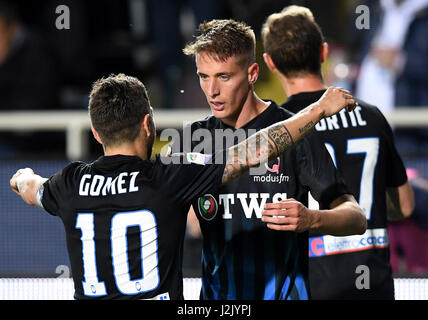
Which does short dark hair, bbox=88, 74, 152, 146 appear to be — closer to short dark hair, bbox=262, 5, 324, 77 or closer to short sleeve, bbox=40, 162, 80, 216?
short sleeve, bbox=40, 162, 80, 216

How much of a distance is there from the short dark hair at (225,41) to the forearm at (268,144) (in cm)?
53

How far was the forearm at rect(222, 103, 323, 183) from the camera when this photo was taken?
338 cm

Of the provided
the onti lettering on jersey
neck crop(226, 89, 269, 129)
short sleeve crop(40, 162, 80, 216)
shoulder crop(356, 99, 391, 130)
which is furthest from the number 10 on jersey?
shoulder crop(356, 99, 391, 130)

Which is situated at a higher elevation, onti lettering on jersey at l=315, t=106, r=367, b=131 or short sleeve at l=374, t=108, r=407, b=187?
onti lettering on jersey at l=315, t=106, r=367, b=131

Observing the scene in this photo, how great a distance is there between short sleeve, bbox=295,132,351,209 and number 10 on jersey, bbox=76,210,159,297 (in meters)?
0.81

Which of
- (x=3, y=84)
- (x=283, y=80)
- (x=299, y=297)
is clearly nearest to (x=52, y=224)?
(x=3, y=84)

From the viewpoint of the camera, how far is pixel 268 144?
134 inches

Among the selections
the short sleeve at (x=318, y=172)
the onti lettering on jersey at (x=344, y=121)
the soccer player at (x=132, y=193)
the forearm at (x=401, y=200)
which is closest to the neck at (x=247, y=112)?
the short sleeve at (x=318, y=172)

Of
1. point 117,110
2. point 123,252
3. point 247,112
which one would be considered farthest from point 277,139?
point 123,252

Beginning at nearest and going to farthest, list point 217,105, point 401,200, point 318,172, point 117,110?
point 117,110, point 318,172, point 217,105, point 401,200

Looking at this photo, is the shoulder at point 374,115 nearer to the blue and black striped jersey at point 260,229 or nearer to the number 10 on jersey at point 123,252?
the blue and black striped jersey at point 260,229

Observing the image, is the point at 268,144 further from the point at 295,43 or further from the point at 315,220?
the point at 295,43

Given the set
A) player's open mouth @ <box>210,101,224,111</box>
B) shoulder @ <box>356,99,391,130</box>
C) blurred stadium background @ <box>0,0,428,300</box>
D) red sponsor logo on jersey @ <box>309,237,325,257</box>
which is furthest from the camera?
blurred stadium background @ <box>0,0,428,300</box>

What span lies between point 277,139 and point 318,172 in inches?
14.5
